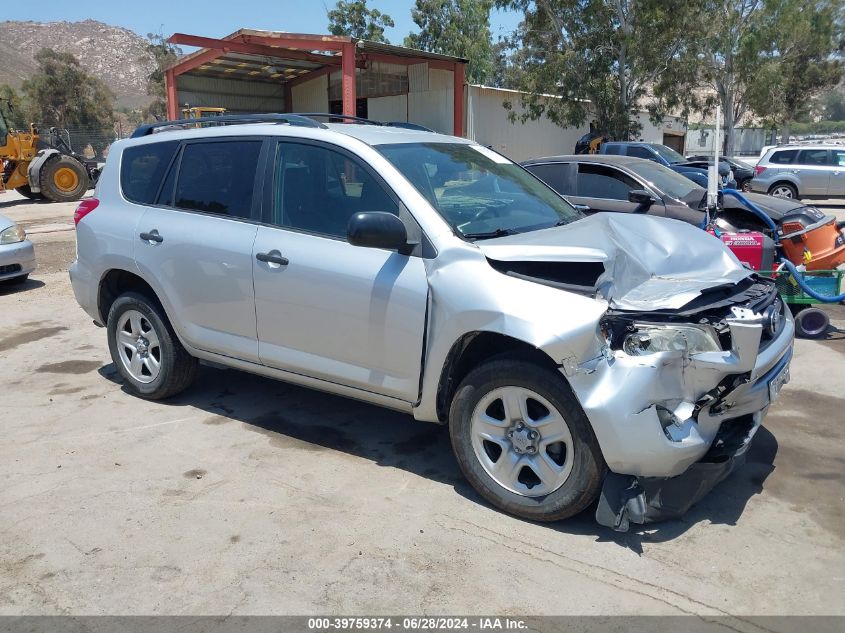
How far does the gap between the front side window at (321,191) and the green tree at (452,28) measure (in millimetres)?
44045

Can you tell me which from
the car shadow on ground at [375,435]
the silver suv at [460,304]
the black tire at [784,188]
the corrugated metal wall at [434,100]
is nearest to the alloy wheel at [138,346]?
the silver suv at [460,304]

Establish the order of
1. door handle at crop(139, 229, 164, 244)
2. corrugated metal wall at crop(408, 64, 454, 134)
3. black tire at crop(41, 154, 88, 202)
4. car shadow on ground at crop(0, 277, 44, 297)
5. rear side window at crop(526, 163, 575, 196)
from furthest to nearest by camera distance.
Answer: corrugated metal wall at crop(408, 64, 454, 134)
black tire at crop(41, 154, 88, 202)
car shadow on ground at crop(0, 277, 44, 297)
rear side window at crop(526, 163, 575, 196)
door handle at crop(139, 229, 164, 244)

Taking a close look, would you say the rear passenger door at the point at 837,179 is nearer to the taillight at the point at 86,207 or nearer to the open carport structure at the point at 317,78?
the open carport structure at the point at 317,78

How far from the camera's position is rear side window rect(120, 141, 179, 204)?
5.18 metres

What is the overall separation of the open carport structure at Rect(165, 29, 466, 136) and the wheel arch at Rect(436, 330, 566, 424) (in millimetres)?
19706

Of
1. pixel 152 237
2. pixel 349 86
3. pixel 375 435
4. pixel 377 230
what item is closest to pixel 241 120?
pixel 152 237

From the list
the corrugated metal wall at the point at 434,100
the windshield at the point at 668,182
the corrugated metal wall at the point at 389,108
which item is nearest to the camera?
the windshield at the point at 668,182

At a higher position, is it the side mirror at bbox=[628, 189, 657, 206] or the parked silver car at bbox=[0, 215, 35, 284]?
the side mirror at bbox=[628, 189, 657, 206]

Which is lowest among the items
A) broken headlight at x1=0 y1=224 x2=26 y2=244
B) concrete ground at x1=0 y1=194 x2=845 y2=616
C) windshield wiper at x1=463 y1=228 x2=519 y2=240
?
concrete ground at x1=0 y1=194 x2=845 y2=616

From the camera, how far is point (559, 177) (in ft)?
29.1

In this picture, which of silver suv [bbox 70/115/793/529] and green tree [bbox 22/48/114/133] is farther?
green tree [bbox 22/48/114/133]

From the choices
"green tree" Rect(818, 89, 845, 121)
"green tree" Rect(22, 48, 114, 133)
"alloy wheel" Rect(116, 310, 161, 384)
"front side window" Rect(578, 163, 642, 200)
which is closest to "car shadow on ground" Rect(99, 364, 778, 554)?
"alloy wheel" Rect(116, 310, 161, 384)

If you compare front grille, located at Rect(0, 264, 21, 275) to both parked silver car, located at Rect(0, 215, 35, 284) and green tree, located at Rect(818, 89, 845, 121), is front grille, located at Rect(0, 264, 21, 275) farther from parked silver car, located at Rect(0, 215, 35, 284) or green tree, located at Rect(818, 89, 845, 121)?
green tree, located at Rect(818, 89, 845, 121)

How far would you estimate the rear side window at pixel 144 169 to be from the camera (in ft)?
17.0
